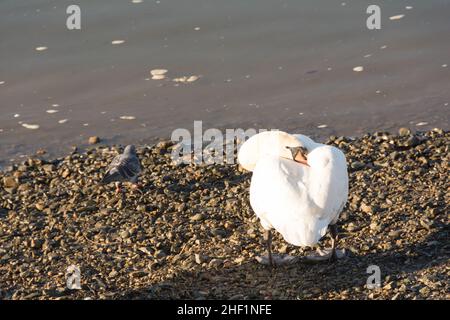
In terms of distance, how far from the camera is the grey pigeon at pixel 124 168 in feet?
31.8

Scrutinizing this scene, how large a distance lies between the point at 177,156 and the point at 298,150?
3.14 meters

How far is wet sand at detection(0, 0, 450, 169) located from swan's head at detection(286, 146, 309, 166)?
11.7 feet

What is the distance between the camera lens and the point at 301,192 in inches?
289

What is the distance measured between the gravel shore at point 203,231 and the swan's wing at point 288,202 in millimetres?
512

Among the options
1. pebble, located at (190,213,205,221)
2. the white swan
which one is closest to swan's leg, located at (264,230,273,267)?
the white swan

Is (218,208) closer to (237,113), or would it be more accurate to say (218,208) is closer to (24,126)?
(237,113)

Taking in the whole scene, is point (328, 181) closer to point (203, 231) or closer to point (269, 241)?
point (269, 241)

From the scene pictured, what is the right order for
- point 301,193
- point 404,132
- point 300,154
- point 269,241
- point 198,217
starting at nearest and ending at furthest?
point 301,193 < point 300,154 < point 269,241 < point 198,217 < point 404,132

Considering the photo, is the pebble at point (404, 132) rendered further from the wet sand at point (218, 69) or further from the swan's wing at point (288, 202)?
the swan's wing at point (288, 202)

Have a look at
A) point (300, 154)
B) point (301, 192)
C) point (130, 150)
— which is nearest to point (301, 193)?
point (301, 192)

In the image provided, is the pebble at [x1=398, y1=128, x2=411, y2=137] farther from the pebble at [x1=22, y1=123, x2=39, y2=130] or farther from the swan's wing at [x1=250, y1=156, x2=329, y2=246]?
the pebble at [x1=22, y1=123, x2=39, y2=130]

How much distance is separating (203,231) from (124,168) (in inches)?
57.6

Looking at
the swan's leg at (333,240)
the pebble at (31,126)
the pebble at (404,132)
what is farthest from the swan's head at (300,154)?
the pebble at (31,126)

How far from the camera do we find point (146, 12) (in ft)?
51.0
